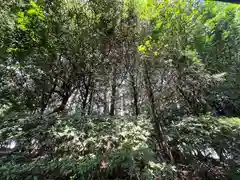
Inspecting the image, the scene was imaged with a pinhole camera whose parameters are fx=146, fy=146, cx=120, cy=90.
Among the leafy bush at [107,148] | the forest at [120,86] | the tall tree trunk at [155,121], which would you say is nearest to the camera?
the leafy bush at [107,148]

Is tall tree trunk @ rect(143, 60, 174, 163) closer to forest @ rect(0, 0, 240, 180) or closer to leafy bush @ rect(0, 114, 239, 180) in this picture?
forest @ rect(0, 0, 240, 180)

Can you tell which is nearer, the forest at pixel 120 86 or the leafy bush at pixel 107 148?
the leafy bush at pixel 107 148

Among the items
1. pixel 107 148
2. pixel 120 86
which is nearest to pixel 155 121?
pixel 107 148

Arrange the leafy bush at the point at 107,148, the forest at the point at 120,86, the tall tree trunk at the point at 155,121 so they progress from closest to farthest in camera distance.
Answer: the leafy bush at the point at 107,148 → the forest at the point at 120,86 → the tall tree trunk at the point at 155,121

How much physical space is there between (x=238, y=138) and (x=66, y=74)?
5.08m

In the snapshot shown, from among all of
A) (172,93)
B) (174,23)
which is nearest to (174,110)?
(172,93)

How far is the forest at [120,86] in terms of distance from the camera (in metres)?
2.54

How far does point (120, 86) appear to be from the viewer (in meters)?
6.12

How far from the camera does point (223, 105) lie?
491 centimetres

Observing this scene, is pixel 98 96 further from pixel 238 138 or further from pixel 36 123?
pixel 238 138

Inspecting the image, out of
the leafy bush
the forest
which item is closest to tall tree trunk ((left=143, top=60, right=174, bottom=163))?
the forest

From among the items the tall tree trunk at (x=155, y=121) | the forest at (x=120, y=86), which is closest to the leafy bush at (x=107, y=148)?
the forest at (x=120, y=86)

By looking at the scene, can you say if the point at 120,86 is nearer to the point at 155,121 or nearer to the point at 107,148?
the point at 155,121

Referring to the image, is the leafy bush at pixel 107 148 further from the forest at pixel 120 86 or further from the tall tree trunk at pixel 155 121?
the tall tree trunk at pixel 155 121
